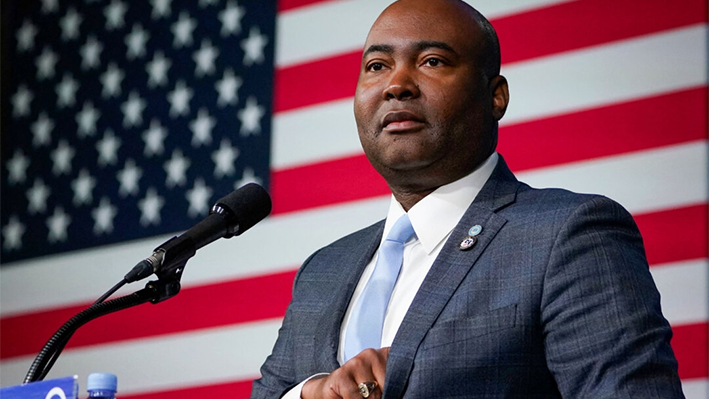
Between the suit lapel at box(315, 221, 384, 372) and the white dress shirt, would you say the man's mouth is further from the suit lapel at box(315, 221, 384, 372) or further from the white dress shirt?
the suit lapel at box(315, 221, 384, 372)

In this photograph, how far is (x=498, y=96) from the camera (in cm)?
189

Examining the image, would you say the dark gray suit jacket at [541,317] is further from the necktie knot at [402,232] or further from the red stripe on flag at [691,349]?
the red stripe on flag at [691,349]

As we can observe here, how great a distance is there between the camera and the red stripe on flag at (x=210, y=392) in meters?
3.10

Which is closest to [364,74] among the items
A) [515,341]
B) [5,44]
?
[515,341]

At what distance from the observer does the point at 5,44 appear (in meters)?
3.93

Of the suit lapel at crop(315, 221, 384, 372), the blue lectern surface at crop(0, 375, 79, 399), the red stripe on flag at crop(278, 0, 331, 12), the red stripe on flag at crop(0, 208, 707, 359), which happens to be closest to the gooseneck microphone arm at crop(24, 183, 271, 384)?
the blue lectern surface at crop(0, 375, 79, 399)

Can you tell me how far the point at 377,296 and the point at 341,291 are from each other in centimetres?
11

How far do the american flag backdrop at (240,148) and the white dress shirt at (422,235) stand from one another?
974mm

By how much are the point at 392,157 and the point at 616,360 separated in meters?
0.60

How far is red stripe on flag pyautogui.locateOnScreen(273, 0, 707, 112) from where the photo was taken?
273 centimetres

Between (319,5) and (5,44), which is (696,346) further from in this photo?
(5,44)

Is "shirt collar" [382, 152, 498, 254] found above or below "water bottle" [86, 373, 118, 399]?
above

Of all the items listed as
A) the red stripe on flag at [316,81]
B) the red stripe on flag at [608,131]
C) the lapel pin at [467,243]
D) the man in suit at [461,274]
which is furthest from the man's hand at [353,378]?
the red stripe on flag at [316,81]

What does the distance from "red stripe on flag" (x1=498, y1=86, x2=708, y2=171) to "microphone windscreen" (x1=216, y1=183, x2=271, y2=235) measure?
1386 mm
